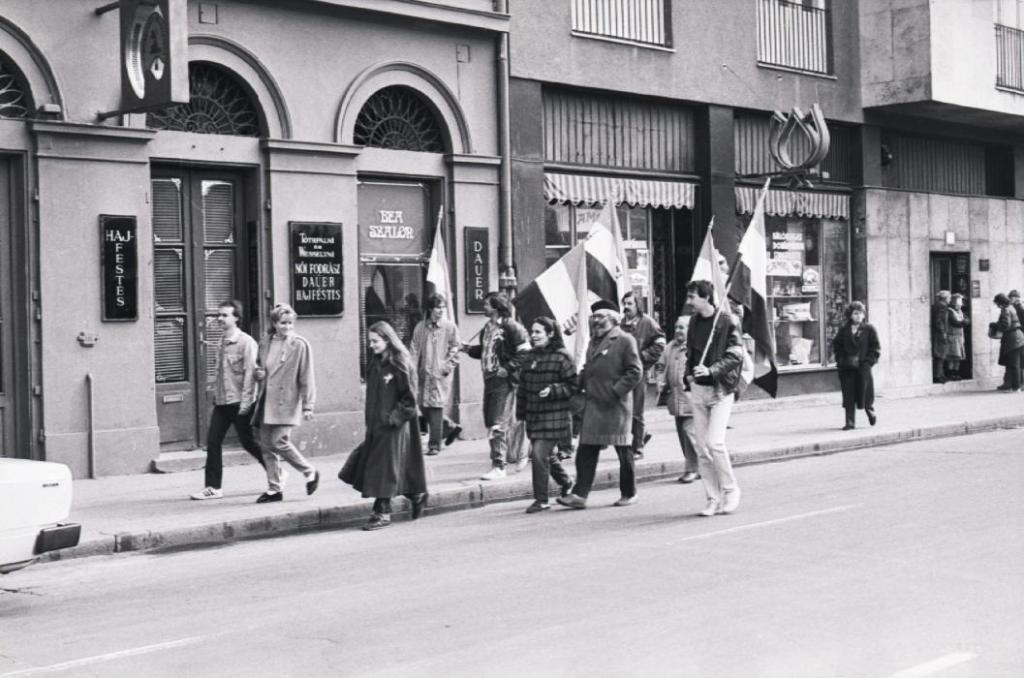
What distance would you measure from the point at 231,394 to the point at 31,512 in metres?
4.66

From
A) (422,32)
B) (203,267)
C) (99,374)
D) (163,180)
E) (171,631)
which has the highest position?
(422,32)

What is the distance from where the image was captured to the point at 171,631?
7328mm

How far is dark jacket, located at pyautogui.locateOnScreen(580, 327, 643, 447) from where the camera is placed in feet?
37.9

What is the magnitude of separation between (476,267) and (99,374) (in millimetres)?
5323

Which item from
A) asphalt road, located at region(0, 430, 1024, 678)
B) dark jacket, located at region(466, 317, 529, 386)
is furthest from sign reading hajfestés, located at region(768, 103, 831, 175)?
asphalt road, located at region(0, 430, 1024, 678)

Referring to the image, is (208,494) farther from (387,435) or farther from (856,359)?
(856,359)

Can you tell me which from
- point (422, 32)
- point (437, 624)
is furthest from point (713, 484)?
point (422, 32)

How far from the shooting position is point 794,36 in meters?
22.5

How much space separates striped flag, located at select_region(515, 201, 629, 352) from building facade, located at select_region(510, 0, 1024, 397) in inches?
135

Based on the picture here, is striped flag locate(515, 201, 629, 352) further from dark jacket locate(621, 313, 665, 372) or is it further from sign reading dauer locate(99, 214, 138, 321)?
sign reading dauer locate(99, 214, 138, 321)

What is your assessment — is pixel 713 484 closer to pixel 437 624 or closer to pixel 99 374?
pixel 437 624

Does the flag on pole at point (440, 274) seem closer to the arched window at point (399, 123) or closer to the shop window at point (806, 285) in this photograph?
the arched window at point (399, 123)

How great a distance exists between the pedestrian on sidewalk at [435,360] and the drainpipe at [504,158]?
2.07 metres

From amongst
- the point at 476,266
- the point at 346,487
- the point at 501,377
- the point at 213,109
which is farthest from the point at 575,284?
the point at 213,109
